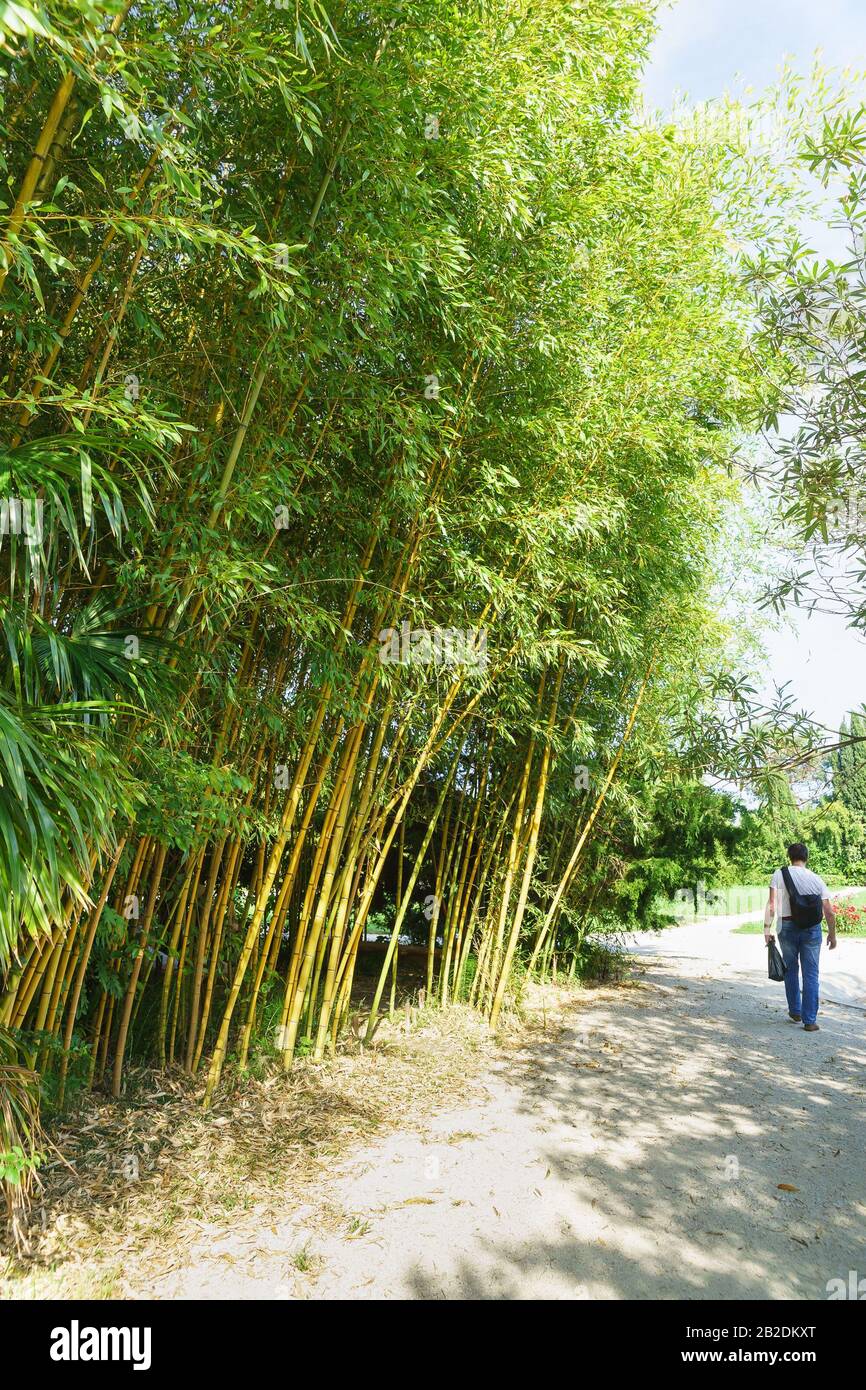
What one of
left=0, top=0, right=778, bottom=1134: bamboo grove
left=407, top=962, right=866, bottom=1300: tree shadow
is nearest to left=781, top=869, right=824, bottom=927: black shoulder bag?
left=407, top=962, right=866, bottom=1300: tree shadow

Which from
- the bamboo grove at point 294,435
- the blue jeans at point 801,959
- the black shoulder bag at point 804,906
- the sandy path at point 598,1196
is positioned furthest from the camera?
the blue jeans at point 801,959

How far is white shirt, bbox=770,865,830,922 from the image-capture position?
520cm

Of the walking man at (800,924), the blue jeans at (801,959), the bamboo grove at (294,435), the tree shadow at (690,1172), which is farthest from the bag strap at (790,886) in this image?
the bamboo grove at (294,435)

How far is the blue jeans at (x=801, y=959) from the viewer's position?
5301 millimetres

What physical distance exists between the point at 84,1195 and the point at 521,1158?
5.11 ft

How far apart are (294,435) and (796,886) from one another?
3977 mm

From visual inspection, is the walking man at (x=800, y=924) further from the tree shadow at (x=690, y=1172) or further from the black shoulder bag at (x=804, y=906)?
the tree shadow at (x=690, y=1172)

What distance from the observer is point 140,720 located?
2715mm

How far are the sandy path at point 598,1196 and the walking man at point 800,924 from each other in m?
0.66

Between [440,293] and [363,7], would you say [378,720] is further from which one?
[363,7]

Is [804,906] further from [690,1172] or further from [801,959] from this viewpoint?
[690,1172]

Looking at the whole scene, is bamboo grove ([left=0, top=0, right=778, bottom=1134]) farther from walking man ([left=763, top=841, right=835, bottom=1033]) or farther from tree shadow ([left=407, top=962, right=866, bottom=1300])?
walking man ([left=763, top=841, right=835, bottom=1033])

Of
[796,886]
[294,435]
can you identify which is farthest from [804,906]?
[294,435]
